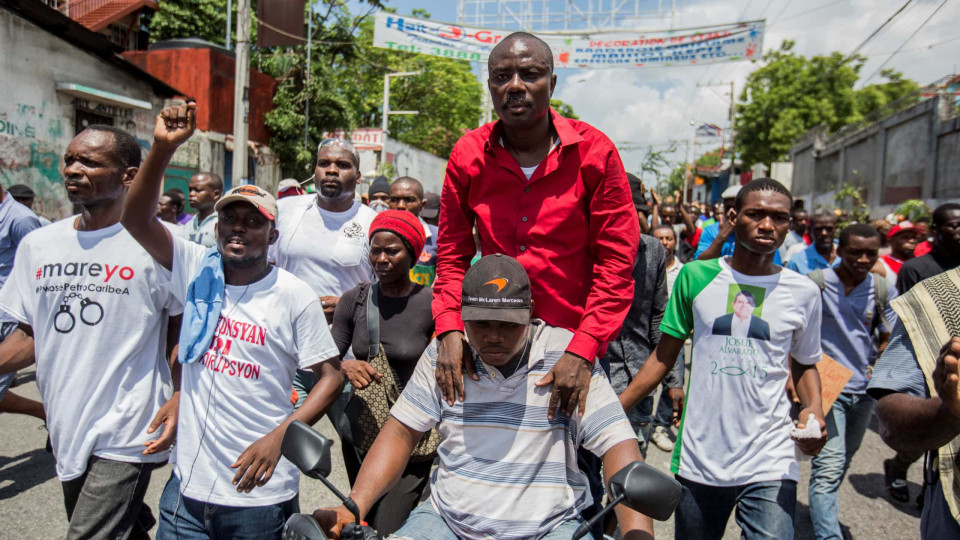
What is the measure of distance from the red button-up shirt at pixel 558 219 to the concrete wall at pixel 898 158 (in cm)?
1736

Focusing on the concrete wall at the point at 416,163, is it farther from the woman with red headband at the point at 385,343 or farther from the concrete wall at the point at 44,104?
the woman with red headband at the point at 385,343

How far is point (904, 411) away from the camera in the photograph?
183 cm

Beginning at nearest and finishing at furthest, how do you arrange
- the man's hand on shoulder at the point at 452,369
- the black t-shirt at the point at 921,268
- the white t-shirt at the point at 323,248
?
the man's hand on shoulder at the point at 452,369
the white t-shirt at the point at 323,248
the black t-shirt at the point at 921,268

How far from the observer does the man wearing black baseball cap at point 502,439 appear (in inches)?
85.3

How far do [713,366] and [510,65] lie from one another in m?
1.60

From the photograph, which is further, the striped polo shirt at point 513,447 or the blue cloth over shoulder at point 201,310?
the blue cloth over shoulder at point 201,310

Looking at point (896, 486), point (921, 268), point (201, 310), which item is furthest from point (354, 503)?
point (896, 486)

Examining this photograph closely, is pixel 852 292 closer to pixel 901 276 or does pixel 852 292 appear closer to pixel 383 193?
pixel 901 276

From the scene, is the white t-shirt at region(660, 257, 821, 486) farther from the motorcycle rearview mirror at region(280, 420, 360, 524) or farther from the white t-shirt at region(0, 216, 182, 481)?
the white t-shirt at region(0, 216, 182, 481)

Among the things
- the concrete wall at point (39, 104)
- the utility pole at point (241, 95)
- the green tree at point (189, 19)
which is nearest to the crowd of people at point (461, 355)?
the utility pole at point (241, 95)

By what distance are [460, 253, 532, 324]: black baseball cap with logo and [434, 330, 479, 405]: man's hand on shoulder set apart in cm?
16

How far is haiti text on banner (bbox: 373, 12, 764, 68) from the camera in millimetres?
16438

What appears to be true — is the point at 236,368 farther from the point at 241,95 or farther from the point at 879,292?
the point at 241,95

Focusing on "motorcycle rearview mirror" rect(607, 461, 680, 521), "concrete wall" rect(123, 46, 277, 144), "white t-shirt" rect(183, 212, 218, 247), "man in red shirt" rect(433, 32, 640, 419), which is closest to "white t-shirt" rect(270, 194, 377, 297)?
"white t-shirt" rect(183, 212, 218, 247)
